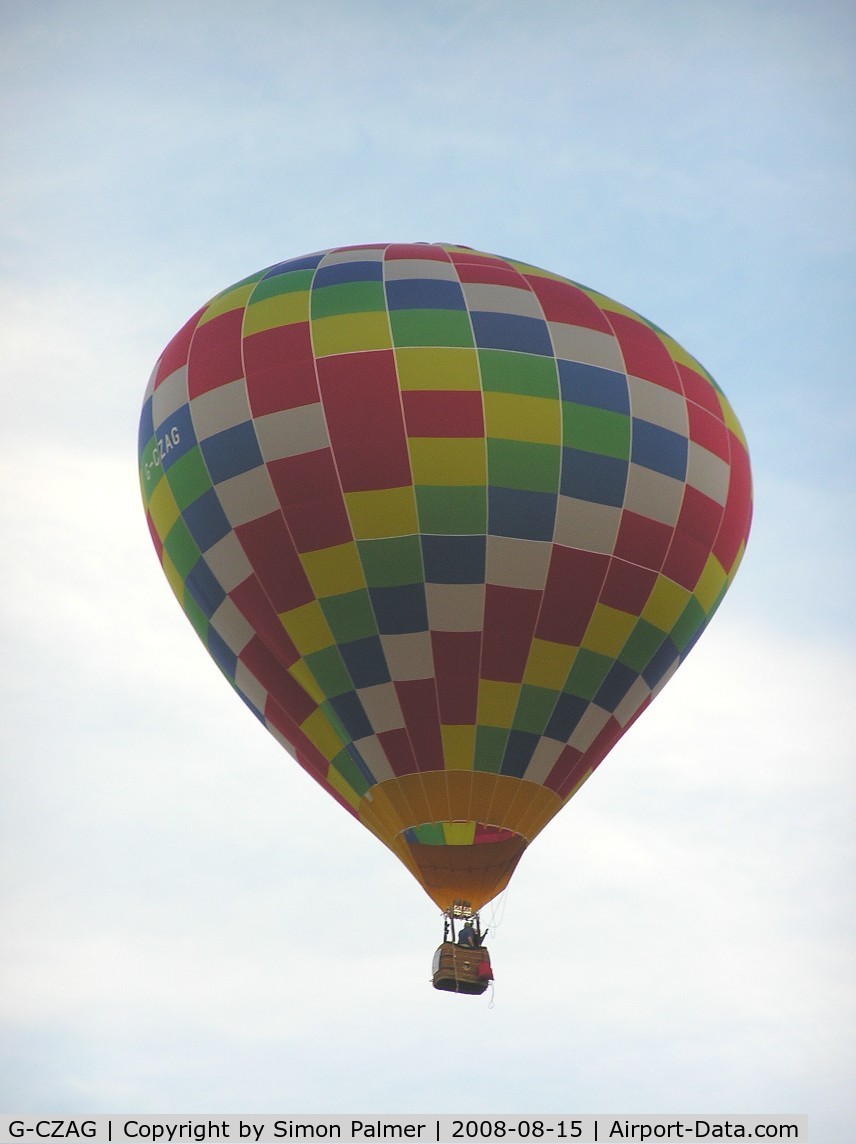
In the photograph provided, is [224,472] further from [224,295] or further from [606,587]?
[606,587]

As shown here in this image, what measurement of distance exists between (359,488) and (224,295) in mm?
2997

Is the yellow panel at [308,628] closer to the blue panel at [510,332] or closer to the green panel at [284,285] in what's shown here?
the blue panel at [510,332]

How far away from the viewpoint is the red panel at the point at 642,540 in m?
18.8

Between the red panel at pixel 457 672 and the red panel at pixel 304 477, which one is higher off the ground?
the red panel at pixel 304 477

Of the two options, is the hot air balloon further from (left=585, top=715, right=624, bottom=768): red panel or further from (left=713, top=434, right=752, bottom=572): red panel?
(left=713, top=434, right=752, bottom=572): red panel

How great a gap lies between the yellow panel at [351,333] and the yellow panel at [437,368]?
0.84 ft

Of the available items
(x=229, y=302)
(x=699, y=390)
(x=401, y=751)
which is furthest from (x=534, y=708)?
(x=229, y=302)

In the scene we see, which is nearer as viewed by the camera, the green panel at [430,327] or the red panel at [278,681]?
the green panel at [430,327]

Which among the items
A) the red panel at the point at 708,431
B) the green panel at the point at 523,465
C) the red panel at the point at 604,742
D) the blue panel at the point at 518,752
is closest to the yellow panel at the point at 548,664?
the blue panel at the point at 518,752

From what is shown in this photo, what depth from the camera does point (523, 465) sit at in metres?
18.4

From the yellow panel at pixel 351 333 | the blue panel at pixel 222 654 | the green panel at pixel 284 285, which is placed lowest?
the blue panel at pixel 222 654

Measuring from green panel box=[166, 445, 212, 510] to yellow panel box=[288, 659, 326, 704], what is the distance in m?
1.83

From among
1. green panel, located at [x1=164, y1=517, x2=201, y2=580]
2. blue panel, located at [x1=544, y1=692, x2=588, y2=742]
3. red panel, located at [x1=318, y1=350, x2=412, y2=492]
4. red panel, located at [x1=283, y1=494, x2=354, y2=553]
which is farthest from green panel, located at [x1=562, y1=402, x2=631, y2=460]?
green panel, located at [x1=164, y1=517, x2=201, y2=580]

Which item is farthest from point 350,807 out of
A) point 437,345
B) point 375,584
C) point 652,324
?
point 652,324
